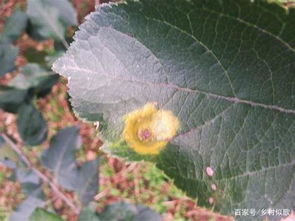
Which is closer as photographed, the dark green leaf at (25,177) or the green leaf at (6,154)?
the green leaf at (6,154)

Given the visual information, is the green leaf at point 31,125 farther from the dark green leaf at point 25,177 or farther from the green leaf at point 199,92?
the green leaf at point 199,92

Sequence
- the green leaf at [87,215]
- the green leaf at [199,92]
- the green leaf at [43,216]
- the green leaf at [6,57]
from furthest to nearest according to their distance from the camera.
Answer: the green leaf at [6,57] → the green leaf at [87,215] → the green leaf at [43,216] → the green leaf at [199,92]

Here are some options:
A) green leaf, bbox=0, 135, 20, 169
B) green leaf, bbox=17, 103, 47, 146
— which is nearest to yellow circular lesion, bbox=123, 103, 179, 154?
green leaf, bbox=0, 135, 20, 169

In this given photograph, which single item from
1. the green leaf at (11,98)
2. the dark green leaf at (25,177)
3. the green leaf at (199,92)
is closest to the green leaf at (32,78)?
A: the green leaf at (11,98)

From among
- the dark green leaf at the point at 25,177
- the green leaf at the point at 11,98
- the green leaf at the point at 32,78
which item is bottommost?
the dark green leaf at the point at 25,177

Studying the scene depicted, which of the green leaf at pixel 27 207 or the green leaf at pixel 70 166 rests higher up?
the green leaf at pixel 70 166

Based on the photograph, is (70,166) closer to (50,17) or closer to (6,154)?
(6,154)

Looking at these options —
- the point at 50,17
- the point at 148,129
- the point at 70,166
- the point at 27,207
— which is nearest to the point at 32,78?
the point at 50,17

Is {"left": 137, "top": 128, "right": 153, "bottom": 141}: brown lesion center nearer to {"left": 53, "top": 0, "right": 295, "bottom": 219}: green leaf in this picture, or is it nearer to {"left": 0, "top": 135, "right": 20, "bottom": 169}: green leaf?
{"left": 53, "top": 0, "right": 295, "bottom": 219}: green leaf
